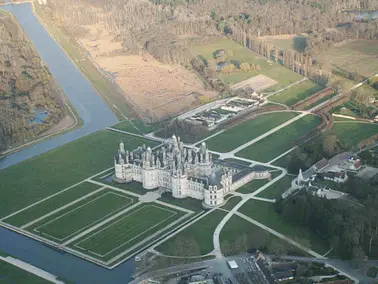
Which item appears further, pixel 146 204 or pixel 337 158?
pixel 337 158

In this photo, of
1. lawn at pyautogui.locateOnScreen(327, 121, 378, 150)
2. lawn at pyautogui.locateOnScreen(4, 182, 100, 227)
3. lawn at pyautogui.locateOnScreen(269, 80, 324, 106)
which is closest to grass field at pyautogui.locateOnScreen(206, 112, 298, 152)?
lawn at pyautogui.locateOnScreen(269, 80, 324, 106)

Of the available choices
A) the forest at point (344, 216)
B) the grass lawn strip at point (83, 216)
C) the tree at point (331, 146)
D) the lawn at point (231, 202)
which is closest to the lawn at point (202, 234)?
the lawn at point (231, 202)

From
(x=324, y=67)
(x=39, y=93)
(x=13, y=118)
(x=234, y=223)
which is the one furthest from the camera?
(x=324, y=67)

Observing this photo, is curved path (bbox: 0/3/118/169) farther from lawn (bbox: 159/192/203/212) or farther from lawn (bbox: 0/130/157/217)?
lawn (bbox: 159/192/203/212)

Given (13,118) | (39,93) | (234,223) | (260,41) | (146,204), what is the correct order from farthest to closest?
(260,41), (39,93), (13,118), (146,204), (234,223)

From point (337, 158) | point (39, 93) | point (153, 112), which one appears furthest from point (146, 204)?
point (39, 93)

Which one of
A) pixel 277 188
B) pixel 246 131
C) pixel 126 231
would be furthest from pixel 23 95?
pixel 277 188

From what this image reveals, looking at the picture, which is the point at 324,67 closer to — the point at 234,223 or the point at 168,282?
the point at 234,223
